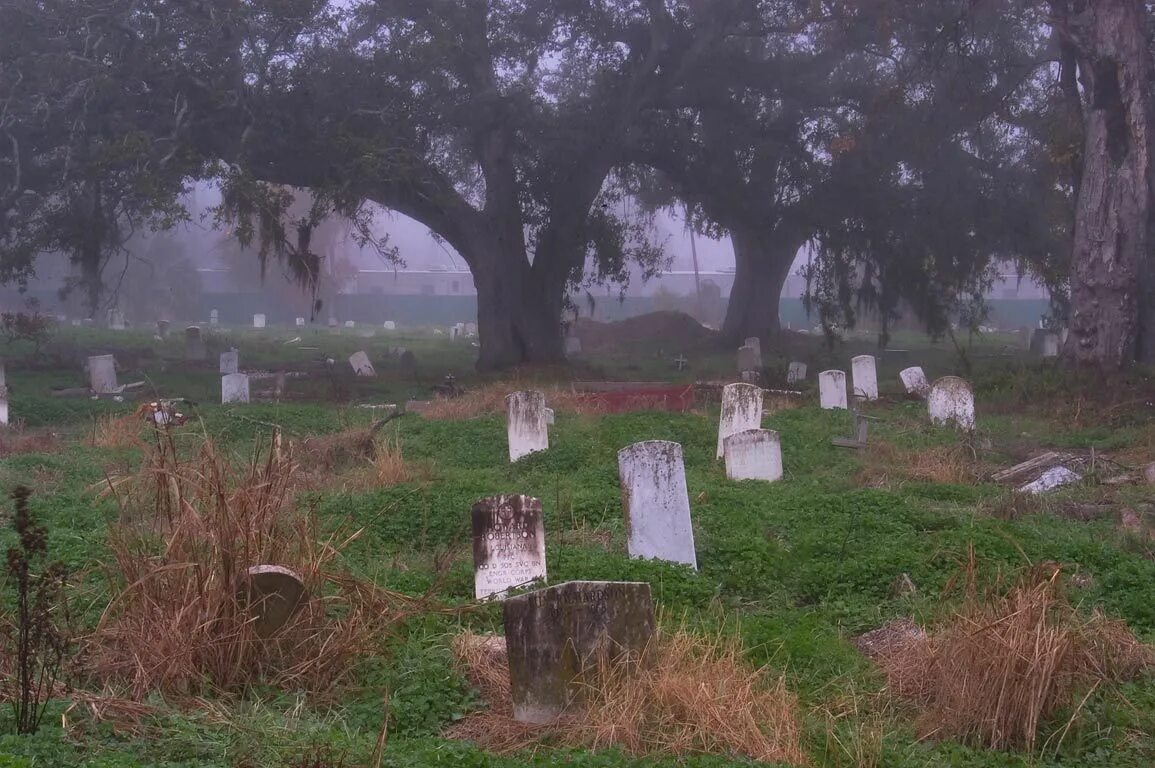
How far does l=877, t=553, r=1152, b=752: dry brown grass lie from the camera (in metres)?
4.99

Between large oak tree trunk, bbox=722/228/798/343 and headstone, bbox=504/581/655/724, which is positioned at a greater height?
large oak tree trunk, bbox=722/228/798/343

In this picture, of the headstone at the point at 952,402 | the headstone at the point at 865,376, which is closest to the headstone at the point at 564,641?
the headstone at the point at 952,402

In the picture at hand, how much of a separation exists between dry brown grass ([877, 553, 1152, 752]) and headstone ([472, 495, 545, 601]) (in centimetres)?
238

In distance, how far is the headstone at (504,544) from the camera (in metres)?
7.22

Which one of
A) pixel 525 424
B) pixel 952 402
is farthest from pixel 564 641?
pixel 952 402

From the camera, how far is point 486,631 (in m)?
6.32

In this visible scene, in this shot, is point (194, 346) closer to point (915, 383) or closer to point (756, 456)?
point (915, 383)

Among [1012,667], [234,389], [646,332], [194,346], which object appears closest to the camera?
[1012,667]

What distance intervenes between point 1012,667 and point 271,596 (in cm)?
319

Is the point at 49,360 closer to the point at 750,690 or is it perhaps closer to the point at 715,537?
the point at 715,537

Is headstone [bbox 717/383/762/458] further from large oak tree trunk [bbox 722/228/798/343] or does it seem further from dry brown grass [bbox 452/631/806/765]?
large oak tree trunk [bbox 722/228/798/343]

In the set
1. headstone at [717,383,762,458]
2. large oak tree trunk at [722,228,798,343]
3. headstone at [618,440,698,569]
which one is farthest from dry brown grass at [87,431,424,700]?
large oak tree trunk at [722,228,798,343]

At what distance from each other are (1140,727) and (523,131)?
69.9 ft

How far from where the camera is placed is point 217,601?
525 cm
